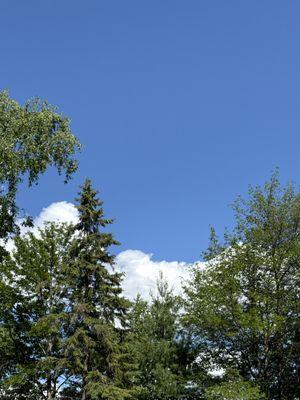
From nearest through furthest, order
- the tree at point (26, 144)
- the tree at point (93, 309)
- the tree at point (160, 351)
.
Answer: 1. the tree at point (26, 144)
2. the tree at point (93, 309)
3. the tree at point (160, 351)

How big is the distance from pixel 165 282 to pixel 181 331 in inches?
133

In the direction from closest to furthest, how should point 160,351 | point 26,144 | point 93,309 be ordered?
point 26,144
point 93,309
point 160,351

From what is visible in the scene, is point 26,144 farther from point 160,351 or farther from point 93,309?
point 160,351

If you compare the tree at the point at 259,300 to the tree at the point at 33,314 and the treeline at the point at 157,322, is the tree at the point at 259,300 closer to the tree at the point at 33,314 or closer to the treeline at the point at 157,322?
the treeline at the point at 157,322

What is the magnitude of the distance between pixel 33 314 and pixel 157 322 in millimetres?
7713

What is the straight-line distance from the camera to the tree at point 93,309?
76.3ft

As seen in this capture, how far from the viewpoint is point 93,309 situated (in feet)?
80.3

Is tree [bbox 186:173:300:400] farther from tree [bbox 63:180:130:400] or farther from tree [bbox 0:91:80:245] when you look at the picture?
tree [bbox 0:91:80:245]

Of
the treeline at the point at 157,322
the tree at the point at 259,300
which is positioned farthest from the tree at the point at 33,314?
the tree at the point at 259,300

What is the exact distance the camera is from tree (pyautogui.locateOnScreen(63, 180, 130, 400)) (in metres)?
23.2

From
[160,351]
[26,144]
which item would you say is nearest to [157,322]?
[160,351]

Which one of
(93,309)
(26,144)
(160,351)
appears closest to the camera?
(26,144)

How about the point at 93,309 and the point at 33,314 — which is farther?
the point at 33,314

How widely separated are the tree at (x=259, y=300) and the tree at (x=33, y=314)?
27.6ft
